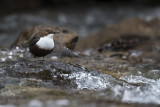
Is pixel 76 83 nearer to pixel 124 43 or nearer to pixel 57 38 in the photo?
pixel 57 38

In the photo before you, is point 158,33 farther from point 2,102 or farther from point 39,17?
point 2,102

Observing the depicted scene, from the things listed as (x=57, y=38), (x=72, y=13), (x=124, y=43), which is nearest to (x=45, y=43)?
(x=57, y=38)

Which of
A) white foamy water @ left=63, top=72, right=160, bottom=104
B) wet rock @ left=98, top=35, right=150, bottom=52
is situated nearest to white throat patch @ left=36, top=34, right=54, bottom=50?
white foamy water @ left=63, top=72, right=160, bottom=104

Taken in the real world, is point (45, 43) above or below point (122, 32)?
below

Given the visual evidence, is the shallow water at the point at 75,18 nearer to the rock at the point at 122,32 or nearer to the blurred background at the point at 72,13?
the blurred background at the point at 72,13

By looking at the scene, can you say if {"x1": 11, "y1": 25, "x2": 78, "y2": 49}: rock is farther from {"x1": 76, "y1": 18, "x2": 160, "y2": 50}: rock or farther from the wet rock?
{"x1": 76, "y1": 18, "x2": 160, "y2": 50}: rock

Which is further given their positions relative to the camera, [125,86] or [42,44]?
[42,44]

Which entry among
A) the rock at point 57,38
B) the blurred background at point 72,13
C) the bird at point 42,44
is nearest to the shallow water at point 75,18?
the blurred background at point 72,13
